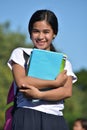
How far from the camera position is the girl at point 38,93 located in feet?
12.4

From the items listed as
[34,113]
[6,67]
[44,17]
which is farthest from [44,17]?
[6,67]

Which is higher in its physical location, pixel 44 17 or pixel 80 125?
pixel 44 17

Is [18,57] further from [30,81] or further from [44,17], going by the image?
[44,17]

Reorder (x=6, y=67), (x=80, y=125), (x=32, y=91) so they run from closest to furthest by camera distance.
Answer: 1. (x=32, y=91)
2. (x=80, y=125)
3. (x=6, y=67)

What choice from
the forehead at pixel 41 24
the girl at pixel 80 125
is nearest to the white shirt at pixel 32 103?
the forehead at pixel 41 24

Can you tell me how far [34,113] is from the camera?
3854 mm

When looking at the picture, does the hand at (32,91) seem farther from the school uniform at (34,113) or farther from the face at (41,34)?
the face at (41,34)

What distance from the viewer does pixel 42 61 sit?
385 cm

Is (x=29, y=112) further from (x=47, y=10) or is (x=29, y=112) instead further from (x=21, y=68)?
(x=47, y=10)

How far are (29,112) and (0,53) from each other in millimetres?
42279

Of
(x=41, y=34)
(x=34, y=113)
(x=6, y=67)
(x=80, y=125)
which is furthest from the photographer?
(x=6, y=67)

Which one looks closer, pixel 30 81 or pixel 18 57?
pixel 30 81

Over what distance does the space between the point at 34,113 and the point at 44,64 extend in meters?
0.35

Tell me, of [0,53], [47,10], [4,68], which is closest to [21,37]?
[0,53]
